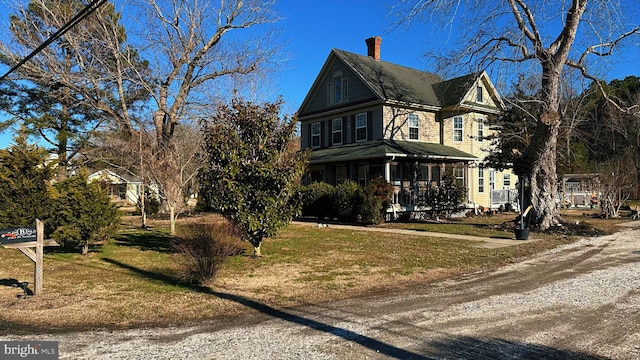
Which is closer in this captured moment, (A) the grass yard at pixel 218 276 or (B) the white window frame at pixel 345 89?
(A) the grass yard at pixel 218 276

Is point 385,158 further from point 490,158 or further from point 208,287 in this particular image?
point 208,287

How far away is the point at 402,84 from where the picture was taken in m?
26.9

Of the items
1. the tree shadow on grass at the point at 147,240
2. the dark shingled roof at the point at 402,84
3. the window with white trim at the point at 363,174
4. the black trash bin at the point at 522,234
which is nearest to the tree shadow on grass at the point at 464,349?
the tree shadow on grass at the point at 147,240

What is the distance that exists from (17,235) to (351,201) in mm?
15752

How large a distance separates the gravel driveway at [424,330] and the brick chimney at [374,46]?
2392 centimetres

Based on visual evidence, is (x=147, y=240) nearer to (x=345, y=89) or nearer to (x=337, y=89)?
(x=345, y=89)

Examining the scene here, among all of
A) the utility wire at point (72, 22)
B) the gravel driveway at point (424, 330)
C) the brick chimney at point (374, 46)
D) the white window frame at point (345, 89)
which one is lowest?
the gravel driveway at point (424, 330)

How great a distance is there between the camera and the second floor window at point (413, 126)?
2544 cm

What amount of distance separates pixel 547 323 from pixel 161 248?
10584 millimetres

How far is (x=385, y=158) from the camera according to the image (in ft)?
72.3

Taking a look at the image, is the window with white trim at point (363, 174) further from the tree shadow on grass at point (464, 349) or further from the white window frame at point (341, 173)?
the tree shadow on grass at point (464, 349)

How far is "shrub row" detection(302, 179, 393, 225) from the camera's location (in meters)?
20.2

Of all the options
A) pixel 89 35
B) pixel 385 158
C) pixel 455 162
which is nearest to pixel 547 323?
pixel 385 158

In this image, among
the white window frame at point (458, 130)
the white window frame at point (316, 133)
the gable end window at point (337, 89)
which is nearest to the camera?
the gable end window at point (337, 89)
